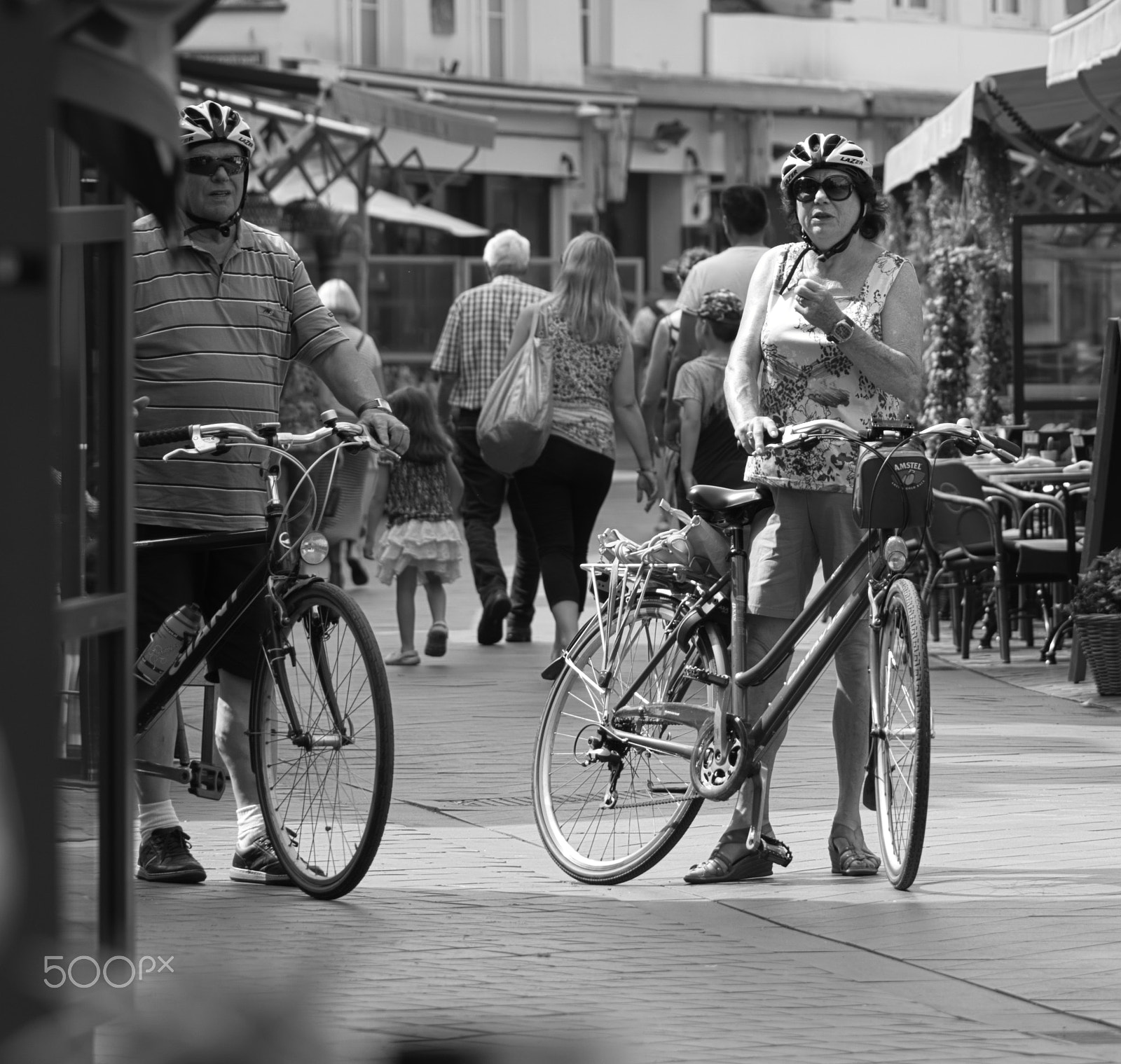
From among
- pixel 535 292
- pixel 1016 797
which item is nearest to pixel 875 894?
pixel 1016 797

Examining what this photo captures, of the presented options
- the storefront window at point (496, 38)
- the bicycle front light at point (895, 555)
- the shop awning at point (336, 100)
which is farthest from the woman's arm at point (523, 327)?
the storefront window at point (496, 38)

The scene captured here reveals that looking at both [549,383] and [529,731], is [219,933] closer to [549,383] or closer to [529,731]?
[529,731]

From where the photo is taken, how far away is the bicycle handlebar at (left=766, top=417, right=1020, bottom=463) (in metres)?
5.47

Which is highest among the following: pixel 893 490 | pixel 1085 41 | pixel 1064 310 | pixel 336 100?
pixel 336 100

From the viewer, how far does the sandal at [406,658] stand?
10617 millimetres

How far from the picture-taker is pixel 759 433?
569 centimetres

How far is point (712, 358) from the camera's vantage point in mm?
9484

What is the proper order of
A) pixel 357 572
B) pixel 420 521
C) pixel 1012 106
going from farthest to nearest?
pixel 357 572 → pixel 1012 106 → pixel 420 521

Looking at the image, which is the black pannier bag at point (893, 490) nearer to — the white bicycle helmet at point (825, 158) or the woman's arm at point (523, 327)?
the white bicycle helmet at point (825, 158)

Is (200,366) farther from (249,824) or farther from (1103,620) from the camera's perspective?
(1103,620)

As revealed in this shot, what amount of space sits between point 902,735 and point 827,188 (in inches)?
56.0

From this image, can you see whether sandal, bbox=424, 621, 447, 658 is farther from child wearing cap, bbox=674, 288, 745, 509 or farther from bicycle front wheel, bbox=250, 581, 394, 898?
Result: bicycle front wheel, bbox=250, 581, 394, 898

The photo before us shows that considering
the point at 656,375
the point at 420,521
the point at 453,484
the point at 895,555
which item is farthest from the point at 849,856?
the point at 453,484

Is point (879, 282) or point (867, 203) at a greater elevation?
point (867, 203)
